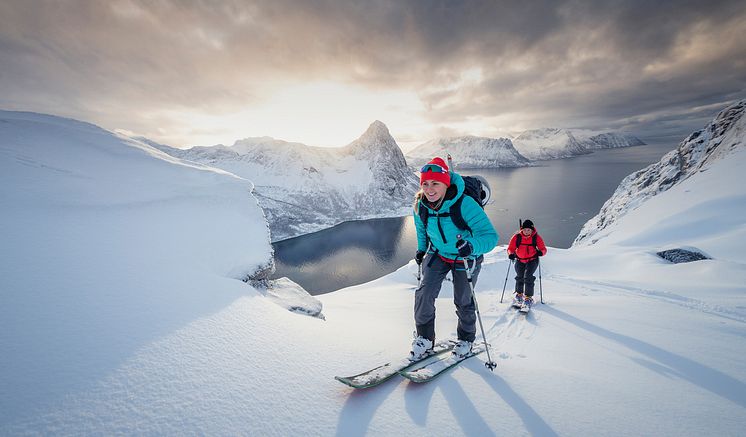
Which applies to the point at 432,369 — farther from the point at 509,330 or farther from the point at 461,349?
the point at 509,330

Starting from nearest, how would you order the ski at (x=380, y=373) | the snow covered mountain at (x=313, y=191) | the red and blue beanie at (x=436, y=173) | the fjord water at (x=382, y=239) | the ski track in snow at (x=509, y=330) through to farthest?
the ski at (x=380, y=373), the red and blue beanie at (x=436, y=173), the ski track in snow at (x=509, y=330), the fjord water at (x=382, y=239), the snow covered mountain at (x=313, y=191)

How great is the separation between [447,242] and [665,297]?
9599mm

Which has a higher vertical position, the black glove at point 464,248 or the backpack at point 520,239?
the backpack at point 520,239

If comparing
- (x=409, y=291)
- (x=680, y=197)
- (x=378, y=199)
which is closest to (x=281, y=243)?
(x=378, y=199)

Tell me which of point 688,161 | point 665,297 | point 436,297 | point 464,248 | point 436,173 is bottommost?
point 665,297

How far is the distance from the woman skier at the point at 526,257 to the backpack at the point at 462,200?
4.99 meters

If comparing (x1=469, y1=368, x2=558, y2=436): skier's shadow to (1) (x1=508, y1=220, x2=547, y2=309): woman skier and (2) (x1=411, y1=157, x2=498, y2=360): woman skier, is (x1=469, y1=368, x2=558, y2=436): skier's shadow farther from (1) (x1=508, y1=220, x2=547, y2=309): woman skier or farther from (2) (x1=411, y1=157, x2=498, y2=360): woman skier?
(1) (x1=508, y1=220, x2=547, y2=309): woman skier

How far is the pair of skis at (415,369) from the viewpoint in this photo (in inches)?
137

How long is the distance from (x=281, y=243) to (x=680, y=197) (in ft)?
338

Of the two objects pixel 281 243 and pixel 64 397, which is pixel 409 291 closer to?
pixel 64 397

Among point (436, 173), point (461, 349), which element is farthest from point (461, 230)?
point (461, 349)

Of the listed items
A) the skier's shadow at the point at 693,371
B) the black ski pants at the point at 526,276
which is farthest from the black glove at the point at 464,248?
the black ski pants at the point at 526,276

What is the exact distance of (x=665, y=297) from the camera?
8773mm

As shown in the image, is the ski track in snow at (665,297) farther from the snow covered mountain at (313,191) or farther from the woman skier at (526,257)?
the snow covered mountain at (313,191)
